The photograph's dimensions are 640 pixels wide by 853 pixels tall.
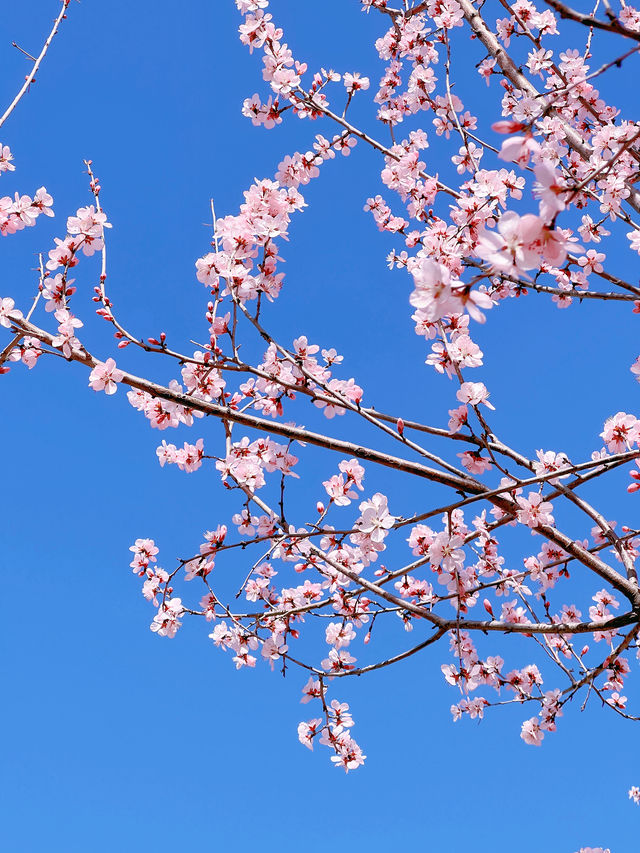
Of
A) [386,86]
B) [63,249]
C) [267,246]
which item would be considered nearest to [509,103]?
[386,86]

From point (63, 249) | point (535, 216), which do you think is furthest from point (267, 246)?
point (535, 216)

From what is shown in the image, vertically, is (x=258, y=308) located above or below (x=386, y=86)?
below

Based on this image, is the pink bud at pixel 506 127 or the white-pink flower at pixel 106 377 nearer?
the pink bud at pixel 506 127

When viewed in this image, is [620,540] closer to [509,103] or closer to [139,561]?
[139,561]

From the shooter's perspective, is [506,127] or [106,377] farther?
[106,377]

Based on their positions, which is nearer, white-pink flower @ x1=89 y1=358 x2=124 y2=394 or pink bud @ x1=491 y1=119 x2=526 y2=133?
pink bud @ x1=491 y1=119 x2=526 y2=133

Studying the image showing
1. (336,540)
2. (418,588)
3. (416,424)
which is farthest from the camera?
(418,588)

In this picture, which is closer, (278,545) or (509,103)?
(278,545)

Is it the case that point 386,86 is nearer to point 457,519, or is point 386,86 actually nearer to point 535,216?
point 457,519

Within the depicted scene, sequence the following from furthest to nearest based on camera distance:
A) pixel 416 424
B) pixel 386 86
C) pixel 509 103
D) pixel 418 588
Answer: pixel 386 86
pixel 509 103
pixel 418 588
pixel 416 424

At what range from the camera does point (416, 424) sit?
3.34 meters

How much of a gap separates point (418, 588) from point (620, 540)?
1.31 meters

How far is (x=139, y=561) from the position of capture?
173 inches

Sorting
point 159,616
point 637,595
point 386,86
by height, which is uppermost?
point 386,86
